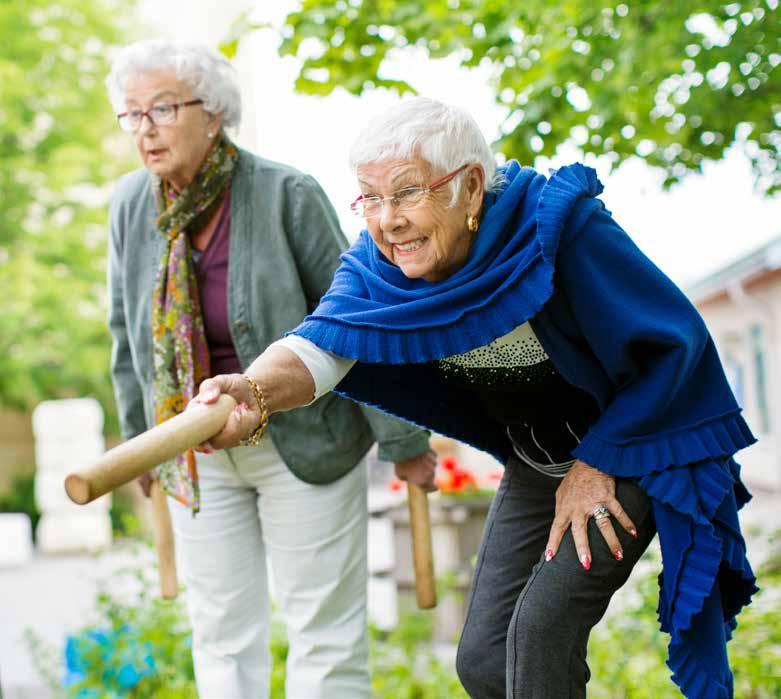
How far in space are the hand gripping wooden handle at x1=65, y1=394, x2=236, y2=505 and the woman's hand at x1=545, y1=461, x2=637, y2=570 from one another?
710 mm

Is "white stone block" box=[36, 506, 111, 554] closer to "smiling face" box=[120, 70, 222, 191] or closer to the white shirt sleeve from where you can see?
"smiling face" box=[120, 70, 222, 191]

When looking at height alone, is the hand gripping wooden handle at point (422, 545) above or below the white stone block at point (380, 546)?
above

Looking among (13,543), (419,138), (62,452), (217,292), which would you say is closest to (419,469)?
(217,292)

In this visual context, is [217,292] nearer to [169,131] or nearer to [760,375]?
[169,131]

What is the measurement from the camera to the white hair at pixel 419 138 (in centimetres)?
212

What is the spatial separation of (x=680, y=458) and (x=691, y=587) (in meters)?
0.25

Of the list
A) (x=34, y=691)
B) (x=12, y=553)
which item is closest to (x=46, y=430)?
(x=12, y=553)

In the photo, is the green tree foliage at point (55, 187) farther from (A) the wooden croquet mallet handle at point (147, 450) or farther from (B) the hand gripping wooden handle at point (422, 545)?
(A) the wooden croquet mallet handle at point (147, 450)

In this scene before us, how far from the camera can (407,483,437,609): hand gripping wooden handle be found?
3.22 m

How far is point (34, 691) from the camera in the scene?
484cm

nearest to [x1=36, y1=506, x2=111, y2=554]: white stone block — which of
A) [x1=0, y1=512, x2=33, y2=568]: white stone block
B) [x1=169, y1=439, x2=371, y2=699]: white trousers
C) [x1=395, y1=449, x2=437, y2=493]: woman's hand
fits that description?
[x1=0, y1=512, x2=33, y2=568]: white stone block

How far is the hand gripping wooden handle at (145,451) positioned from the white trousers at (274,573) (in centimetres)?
109

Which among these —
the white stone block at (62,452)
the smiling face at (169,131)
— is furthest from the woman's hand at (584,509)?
the white stone block at (62,452)

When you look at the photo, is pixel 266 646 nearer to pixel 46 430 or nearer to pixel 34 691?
pixel 34 691
